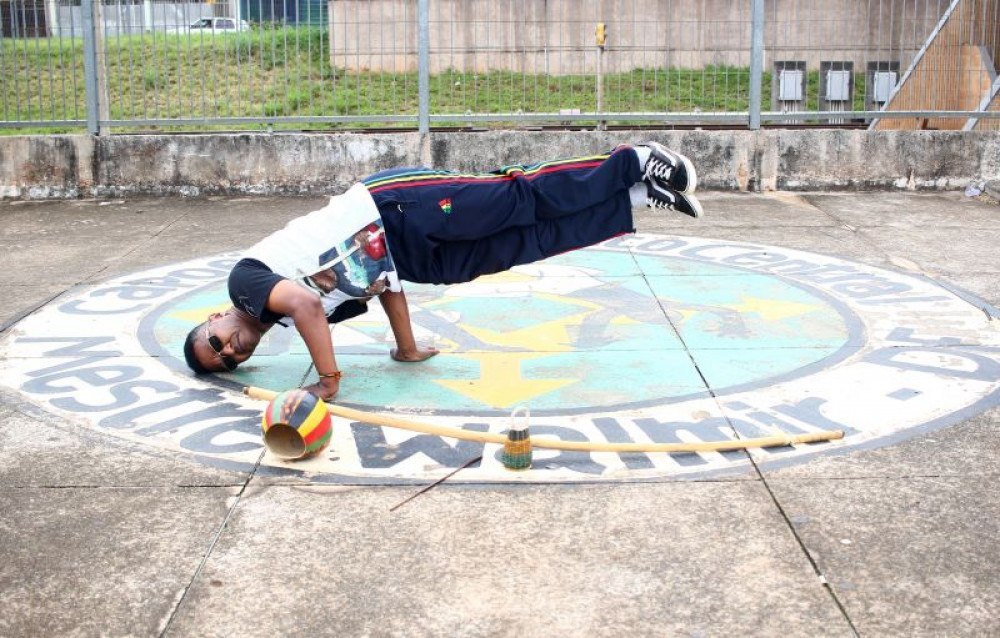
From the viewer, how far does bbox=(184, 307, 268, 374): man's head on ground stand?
491 centimetres

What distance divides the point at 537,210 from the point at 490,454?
1329mm

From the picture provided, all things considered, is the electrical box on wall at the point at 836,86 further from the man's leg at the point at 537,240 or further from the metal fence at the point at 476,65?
the man's leg at the point at 537,240

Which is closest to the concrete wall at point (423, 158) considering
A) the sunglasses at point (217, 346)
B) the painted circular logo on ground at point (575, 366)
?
the painted circular logo on ground at point (575, 366)

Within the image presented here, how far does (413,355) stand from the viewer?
5289 mm

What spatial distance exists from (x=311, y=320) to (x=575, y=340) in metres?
1.56

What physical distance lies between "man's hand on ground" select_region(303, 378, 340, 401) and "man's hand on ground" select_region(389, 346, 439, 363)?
601mm

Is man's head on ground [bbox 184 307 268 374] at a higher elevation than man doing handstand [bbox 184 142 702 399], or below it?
below

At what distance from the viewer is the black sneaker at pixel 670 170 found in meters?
4.79

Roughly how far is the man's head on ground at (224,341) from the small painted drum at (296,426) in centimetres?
99

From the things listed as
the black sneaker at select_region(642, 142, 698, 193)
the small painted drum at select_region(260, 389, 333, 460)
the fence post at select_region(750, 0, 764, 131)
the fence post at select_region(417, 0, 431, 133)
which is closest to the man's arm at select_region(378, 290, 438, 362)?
the small painted drum at select_region(260, 389, 333, 460)

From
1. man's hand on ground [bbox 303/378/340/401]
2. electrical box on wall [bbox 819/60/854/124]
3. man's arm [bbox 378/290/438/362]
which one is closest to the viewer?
man's hand on ground [bbox 303/378/340/401]

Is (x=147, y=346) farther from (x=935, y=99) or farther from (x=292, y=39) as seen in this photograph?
(x=935, y=99)

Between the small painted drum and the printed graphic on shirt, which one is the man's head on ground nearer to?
the printed graphic on shirt

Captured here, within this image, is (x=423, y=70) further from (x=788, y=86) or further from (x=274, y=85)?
(x=788, y=86)
